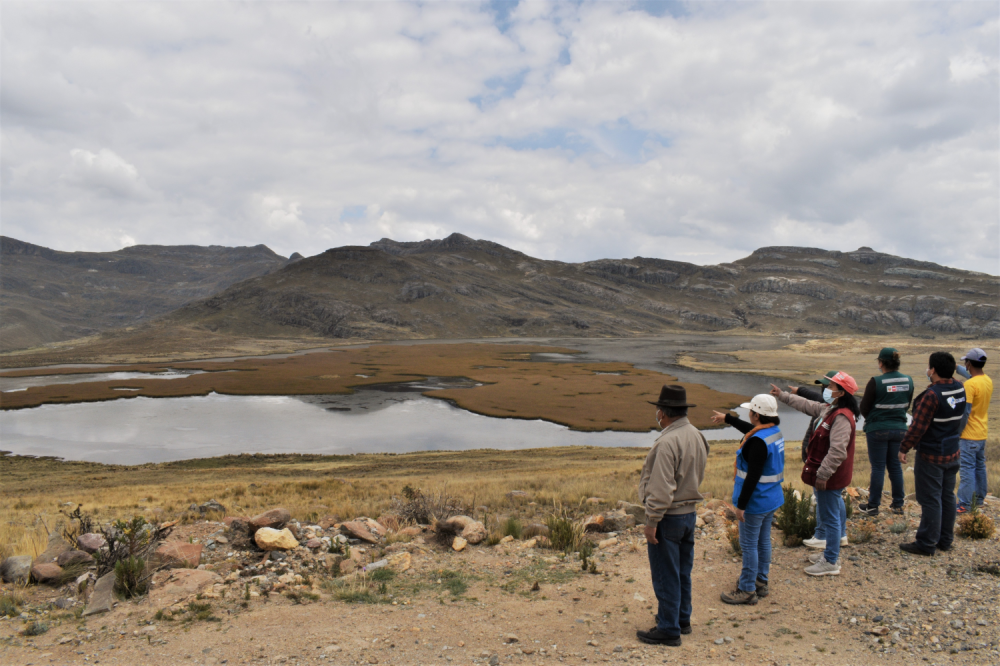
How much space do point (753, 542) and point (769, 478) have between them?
0.86 meters

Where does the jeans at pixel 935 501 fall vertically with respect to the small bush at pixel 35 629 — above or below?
above

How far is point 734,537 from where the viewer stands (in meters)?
7.88

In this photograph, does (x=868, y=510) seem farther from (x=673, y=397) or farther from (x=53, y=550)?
(x=53, y=550)

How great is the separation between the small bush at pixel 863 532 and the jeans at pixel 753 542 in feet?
7.71

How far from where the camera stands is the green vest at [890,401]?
766 cm

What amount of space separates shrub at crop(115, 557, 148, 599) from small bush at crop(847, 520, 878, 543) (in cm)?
989

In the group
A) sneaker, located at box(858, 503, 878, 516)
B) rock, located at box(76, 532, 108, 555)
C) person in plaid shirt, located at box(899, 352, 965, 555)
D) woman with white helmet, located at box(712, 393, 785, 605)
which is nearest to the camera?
woman with white helmet, located at box(712, 393, 785, 605)

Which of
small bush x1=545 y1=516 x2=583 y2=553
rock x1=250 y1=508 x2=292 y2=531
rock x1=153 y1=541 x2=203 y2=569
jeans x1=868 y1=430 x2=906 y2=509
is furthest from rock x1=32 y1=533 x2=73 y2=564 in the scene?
jeans x1=868 y1=430 x2=906 y2=509

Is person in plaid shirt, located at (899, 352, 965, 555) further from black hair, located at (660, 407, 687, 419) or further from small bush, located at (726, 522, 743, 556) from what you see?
black hair, located at (660, 407, 687, 419)

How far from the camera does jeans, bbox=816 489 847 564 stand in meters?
6.40

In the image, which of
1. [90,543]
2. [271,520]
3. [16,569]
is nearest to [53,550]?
[90,543]

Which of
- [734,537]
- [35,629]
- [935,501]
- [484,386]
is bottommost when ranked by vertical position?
[484,386]

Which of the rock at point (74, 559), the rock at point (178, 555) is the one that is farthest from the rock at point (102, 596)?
the rock at point (74, 559)

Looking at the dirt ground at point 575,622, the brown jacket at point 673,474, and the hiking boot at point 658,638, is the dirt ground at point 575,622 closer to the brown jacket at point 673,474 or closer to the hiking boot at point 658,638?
the hiking boot at point 658,638
